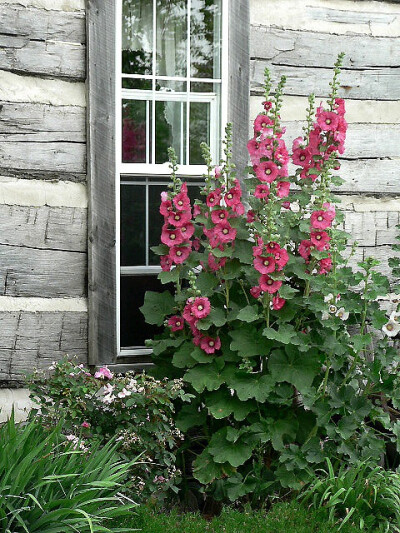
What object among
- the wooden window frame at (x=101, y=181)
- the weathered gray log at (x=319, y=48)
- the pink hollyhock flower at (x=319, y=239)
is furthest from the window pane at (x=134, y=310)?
the weathered gray log at (x=319, y=48)

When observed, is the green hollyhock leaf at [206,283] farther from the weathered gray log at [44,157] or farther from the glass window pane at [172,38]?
the glass window pane at [172,38]

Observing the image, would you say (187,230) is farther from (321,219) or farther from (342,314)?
(342,314)

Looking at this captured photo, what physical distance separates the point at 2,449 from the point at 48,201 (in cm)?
154

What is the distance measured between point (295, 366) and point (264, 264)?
55 cm

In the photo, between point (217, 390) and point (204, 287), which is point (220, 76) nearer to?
point (204, 287)

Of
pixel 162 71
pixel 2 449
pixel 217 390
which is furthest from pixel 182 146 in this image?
pixel 2 449

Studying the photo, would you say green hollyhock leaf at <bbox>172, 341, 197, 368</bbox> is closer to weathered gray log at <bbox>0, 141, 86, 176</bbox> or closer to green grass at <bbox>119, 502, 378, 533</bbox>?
green grass at <bbox>119, 502, 378, 533</bbox>

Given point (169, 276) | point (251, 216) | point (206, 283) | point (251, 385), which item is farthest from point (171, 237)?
point (251, 385)

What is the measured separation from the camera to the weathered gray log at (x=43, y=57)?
14.8ft

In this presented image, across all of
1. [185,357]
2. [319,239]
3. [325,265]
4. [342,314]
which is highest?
[319,239]

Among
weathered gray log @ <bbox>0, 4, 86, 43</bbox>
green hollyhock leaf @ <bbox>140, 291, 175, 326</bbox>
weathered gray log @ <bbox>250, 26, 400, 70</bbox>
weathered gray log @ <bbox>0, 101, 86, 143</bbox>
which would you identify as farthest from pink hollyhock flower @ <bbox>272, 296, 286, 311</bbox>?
weathered gray log @ <bbox>0, 4, 86, 43</bbox>

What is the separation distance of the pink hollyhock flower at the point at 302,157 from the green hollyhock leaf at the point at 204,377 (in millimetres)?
Result: 1154

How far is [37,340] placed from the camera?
4.57 m

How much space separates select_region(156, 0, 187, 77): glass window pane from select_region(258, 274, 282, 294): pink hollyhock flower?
56.1 inches
